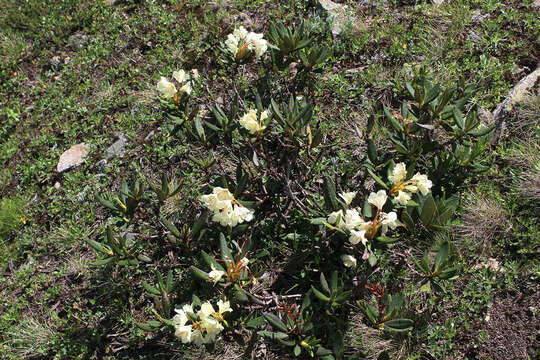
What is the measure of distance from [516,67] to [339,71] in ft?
3.89

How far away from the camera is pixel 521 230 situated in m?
2.27

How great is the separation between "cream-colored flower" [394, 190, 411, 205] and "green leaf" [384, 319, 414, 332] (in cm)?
54

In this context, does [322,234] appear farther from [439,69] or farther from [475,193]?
[439,69]

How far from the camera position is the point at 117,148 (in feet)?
10.6

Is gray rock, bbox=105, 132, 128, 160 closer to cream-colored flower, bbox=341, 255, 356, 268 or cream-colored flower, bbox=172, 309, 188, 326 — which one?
cream-colored flower, bbox=172, 309, 188, 326

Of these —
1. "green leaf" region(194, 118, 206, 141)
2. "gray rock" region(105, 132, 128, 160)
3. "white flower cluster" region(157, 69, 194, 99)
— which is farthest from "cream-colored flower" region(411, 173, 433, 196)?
"gray rock" region(105, 132, 128, 160)

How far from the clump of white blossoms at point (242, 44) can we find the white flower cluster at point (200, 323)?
137cm

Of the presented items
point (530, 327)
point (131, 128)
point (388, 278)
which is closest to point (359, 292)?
point (388, 278)

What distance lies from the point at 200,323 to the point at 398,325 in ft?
2.94

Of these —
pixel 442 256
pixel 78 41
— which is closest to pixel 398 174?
pixel 442 256

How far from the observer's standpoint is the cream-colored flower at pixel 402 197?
180 cm

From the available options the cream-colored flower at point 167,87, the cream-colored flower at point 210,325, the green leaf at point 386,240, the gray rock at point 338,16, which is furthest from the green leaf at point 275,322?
the gray rock at point 338,16

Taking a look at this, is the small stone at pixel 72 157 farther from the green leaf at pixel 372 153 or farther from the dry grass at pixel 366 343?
the dry grass at pixel 366 343

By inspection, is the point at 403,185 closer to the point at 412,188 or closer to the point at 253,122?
the point at 412,188
